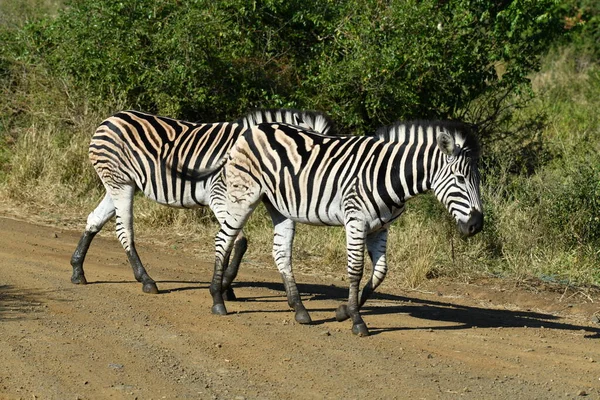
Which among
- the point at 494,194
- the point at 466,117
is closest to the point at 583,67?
the point at 466,117

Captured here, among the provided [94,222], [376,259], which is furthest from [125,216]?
A: [376,259]

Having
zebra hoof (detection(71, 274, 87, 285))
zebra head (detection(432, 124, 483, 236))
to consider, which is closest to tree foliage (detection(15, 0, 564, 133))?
zebra hoof (detection(71, 274, 87, 285))

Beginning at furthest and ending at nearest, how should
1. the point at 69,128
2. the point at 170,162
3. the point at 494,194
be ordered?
1. the point at 69,128
2. the point at 494,194
3. the point at 170,162

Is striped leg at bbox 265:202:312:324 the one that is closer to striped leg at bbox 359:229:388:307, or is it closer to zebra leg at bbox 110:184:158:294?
striped leg at bbox 359:229:388:307

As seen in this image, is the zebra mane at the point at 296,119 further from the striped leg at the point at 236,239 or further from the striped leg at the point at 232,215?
the striped leg at the point at 232,215

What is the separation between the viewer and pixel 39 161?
534 inches

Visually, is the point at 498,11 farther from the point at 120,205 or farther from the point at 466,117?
the point at 120,205

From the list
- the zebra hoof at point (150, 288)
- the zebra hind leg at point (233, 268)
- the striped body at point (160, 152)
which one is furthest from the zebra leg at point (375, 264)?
the zebra hoof at point (150, 288)

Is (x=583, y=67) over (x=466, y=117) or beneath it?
over

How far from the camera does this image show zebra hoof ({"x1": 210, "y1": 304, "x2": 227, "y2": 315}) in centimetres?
820

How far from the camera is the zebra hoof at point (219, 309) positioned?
8.20 m

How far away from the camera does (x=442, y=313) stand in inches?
342

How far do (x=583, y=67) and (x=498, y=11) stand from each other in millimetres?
8311

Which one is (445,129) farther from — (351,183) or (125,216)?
(125,216)
